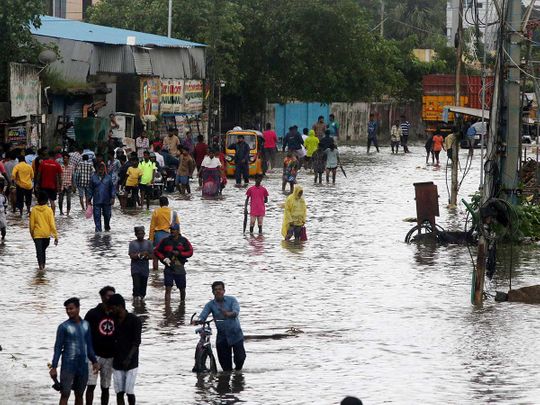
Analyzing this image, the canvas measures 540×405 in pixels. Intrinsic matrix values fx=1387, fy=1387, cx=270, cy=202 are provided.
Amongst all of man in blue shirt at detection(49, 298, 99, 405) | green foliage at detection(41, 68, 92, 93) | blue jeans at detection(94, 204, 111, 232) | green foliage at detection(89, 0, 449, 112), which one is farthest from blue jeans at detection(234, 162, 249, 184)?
man in blue shirt at detection(49, 298, 99, 405)

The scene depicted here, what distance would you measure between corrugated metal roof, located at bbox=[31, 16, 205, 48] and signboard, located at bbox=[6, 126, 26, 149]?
8.80 meters

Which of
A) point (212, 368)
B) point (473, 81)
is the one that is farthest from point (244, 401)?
point (473, 81)

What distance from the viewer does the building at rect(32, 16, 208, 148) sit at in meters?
42.4

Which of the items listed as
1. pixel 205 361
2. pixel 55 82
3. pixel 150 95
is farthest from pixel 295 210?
pixel 150 95

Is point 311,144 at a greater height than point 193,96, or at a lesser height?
→ lesser

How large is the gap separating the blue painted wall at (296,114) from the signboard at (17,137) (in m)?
27.9

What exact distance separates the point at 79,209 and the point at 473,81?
31539mm

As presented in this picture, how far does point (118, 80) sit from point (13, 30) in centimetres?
943

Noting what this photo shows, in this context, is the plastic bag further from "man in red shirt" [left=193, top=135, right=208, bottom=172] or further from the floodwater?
"man in red shirt" [left=193, top=135, right=208, bottom=172]

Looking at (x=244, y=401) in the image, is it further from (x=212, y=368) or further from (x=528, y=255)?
(x=528, y=255)

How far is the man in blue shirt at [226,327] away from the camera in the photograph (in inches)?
583

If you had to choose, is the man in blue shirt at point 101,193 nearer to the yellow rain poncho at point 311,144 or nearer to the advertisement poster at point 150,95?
the yellow rain poncho at point 311,144

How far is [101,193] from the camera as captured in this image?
88.7 ft

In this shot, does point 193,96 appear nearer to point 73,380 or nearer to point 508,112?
point 508,112
